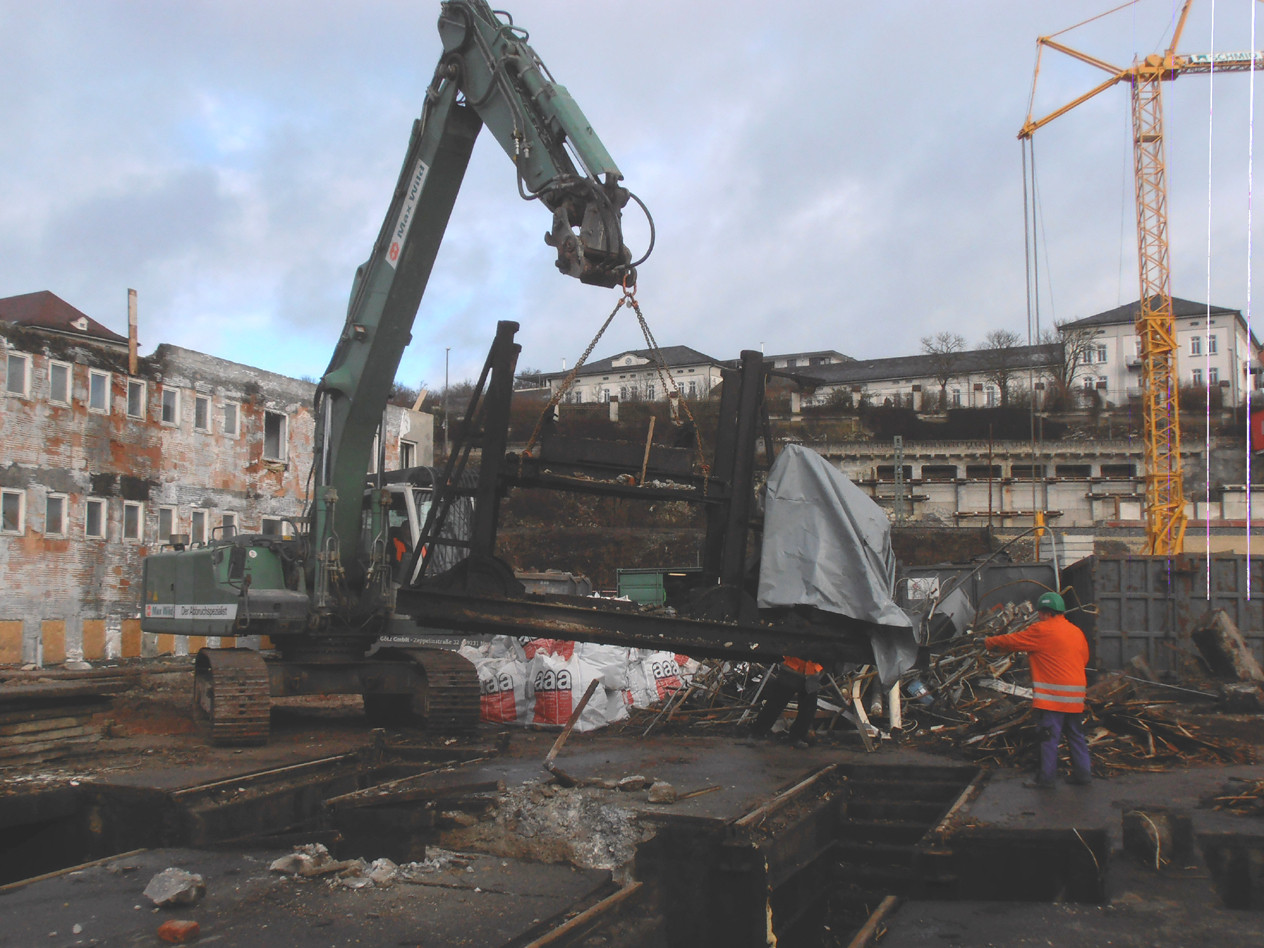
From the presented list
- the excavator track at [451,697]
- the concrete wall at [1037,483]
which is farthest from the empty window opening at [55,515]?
the concrete wall at [1037,483]

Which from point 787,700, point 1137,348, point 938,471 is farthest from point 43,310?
point 1137,348

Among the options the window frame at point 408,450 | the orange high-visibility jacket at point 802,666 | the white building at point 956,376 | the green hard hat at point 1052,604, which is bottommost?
the orange high-visibility jacket at point 802,666

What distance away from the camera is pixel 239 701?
29.7 ft

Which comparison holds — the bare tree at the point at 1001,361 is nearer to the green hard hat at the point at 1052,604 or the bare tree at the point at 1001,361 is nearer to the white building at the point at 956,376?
the white building at the point at 956,376

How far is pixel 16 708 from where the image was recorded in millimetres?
7906

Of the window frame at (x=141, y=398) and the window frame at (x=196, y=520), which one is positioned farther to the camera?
the window frame at (x=196, y=520)

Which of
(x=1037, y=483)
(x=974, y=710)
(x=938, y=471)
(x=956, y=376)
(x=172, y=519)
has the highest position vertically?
(x=956, y=376)

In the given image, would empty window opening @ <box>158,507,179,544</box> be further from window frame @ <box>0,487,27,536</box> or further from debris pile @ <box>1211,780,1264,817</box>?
debris pile @ <box>1211,780,1264,817</box>

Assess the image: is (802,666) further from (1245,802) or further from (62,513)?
(62,513)

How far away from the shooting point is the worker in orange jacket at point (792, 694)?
9.42 metres

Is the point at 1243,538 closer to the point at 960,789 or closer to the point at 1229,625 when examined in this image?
the point at 1229,625

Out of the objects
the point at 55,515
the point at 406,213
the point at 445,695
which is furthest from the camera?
the point at 55,515

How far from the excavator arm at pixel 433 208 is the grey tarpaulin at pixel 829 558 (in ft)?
6.29

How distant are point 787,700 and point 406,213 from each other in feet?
19.8
